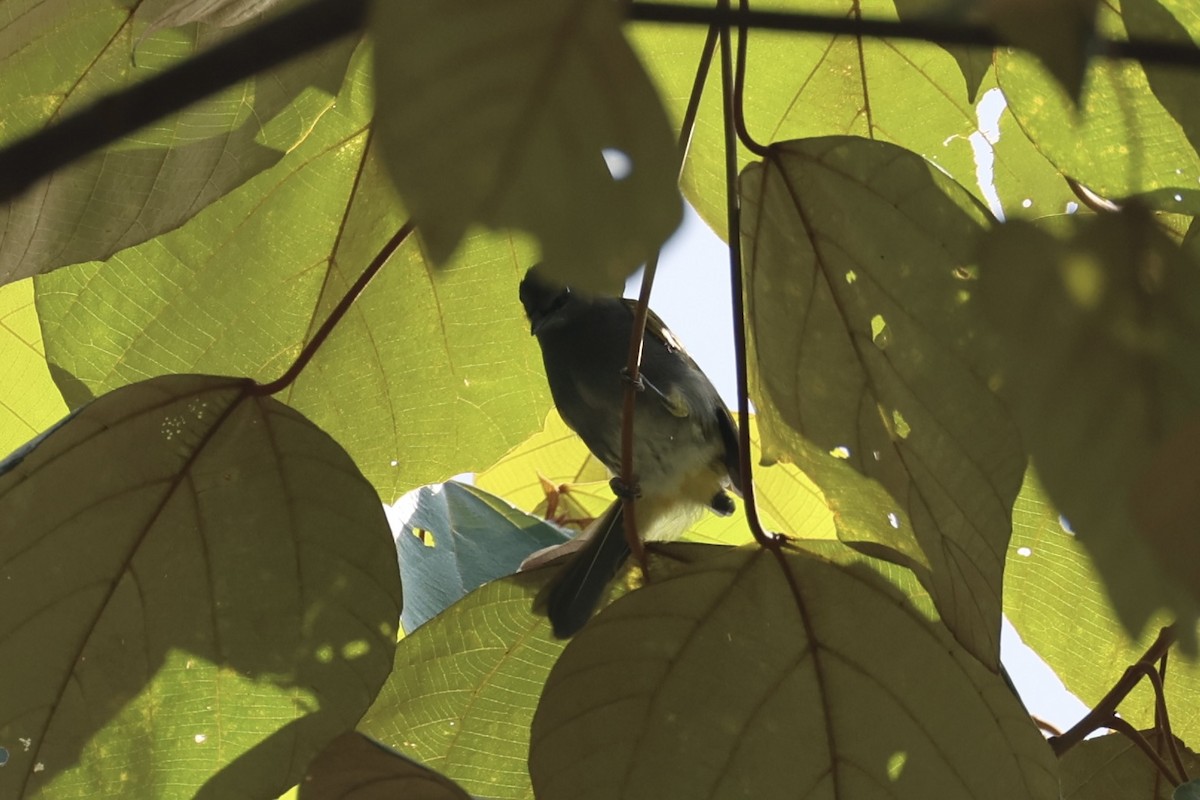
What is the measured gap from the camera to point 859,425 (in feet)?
2.17

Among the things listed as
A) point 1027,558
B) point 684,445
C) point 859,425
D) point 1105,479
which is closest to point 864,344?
point 859,425

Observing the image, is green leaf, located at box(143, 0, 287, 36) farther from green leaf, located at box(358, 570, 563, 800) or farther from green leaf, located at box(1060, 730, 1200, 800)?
green leaf, located at box(1060, 730, 1200, 800)

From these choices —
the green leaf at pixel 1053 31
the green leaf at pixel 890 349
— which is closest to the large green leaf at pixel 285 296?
the green leaf at pixel 890 349

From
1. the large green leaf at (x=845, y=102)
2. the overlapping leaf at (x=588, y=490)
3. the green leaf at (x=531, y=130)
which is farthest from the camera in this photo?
the overlapping leaf at (x=588, y=490)

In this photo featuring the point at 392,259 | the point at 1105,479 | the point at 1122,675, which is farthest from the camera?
the point at 392,259

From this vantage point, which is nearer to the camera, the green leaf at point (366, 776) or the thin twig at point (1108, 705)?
the green leaf at point (366, 776)

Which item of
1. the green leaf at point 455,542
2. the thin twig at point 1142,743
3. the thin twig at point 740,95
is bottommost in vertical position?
the green leaf at point 455,542

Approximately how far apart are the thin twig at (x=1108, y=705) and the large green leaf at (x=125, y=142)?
641 millimetres

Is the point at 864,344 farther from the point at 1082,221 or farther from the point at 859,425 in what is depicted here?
the point at 1082,221

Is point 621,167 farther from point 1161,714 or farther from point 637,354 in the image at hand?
point 1161,714

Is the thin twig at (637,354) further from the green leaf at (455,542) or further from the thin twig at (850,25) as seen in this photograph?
the green leaf at (455,542)

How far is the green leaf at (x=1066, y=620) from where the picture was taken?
84 centimetres

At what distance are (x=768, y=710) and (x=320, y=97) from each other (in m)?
0.56

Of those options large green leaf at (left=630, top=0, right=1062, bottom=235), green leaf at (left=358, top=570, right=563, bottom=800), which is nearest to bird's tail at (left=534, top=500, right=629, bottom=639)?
green leaf at (left=358, top=570, right=563, bottom=800)
